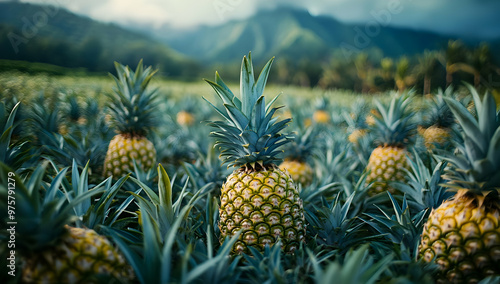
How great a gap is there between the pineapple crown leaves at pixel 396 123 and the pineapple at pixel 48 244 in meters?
2.94

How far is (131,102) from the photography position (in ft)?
9.62

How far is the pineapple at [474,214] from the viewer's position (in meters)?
1.30

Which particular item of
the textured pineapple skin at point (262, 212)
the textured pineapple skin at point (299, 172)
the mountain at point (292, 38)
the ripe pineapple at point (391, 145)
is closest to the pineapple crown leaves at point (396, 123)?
the ripe pineapple at point (391, 145)

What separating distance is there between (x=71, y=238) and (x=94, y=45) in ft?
78.5

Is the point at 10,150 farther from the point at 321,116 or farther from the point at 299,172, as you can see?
the point at 321,116

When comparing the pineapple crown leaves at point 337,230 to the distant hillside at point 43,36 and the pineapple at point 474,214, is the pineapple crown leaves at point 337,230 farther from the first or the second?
the distant hillside at point 43,36

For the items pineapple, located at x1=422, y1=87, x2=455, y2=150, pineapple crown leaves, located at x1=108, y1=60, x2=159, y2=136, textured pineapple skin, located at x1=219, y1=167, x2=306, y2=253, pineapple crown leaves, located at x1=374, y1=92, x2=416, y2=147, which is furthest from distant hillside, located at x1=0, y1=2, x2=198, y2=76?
pineapple, located at x1=422, y1=87, x2=455, y2=150

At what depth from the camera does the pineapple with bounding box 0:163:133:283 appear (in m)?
1.01

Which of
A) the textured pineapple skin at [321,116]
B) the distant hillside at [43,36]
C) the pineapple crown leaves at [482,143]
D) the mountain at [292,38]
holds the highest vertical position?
the mountain at [292,38]

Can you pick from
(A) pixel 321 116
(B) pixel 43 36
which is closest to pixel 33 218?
(A) pixel 321 116

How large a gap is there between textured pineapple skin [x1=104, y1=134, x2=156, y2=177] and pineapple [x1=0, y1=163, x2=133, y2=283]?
168cm

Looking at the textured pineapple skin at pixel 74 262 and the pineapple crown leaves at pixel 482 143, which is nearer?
the textured pineapple skin at pixel 74 262

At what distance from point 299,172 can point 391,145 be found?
1128 mm

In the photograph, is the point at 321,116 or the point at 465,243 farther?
the point at 321,116
